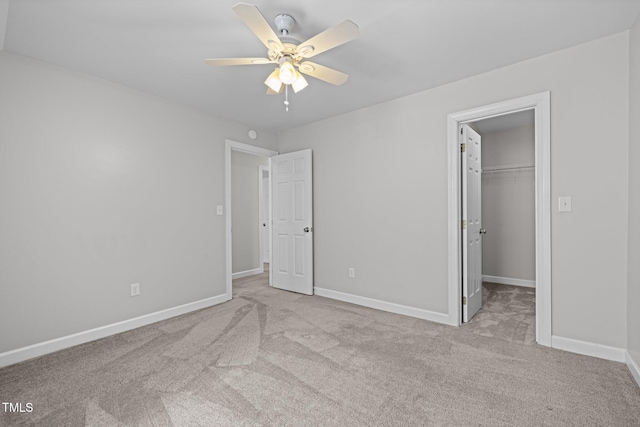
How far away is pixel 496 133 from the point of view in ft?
16.2

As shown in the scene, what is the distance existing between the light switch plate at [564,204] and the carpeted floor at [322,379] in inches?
46.6

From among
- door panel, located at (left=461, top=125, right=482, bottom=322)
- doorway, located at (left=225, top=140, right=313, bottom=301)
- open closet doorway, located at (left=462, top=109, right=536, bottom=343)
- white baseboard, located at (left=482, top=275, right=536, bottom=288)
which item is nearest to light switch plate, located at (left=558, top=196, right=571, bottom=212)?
door panel, located at (left=461, top=125, right=482, bottom=322)

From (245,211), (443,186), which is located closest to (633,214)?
(443,186)

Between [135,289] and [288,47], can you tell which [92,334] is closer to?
[135,289]

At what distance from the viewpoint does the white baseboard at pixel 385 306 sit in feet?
10.5

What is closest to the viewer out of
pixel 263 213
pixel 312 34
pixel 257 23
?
pixel 257 23

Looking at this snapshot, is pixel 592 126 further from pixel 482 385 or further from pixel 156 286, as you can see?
pixel 156 286

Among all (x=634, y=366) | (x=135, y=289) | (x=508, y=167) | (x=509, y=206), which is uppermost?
(x=508, y=167)

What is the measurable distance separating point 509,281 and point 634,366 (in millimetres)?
2906

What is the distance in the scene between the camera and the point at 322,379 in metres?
2.12

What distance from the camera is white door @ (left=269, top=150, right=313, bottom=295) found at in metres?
4.34

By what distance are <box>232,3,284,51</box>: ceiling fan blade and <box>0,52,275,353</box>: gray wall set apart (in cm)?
213

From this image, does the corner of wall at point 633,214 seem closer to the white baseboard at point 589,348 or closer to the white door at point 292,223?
the white baseboard at point 589,348

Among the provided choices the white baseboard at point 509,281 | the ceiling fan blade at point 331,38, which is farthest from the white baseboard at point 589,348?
the ceiling fan blade at point 331,38
